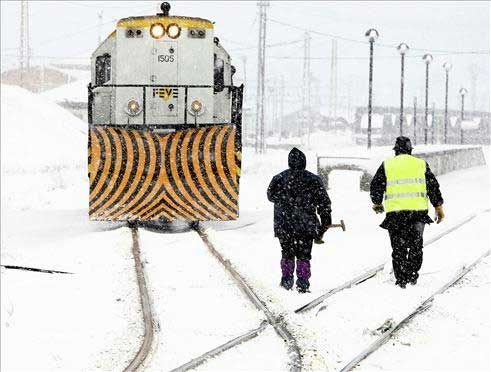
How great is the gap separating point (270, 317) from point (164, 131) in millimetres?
5947

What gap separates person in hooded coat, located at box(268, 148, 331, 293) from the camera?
792 cm

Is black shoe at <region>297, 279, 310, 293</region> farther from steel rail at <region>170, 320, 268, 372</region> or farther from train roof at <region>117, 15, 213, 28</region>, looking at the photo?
train roof at <region>117, 15, 213, 28</region>

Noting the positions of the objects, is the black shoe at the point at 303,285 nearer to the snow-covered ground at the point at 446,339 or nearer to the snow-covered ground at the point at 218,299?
the snow-covered ground at the point at 218,299

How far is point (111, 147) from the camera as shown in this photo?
11453 millimetres

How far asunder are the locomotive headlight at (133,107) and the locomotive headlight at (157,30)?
47.9 inches

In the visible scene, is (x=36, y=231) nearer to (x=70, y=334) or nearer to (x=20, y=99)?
(x=70, y=334)

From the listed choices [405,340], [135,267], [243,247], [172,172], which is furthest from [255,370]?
[172,172]

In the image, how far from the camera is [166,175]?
1166cm

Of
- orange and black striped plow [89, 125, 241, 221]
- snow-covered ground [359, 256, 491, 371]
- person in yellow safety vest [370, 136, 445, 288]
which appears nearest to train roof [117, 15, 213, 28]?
orange and black striped plow [89, 125, 241, 221]

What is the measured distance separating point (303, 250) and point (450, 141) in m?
67.1

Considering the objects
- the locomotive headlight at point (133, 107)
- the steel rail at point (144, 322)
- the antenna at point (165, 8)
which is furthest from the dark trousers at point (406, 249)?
the antenna at point (165, 8)

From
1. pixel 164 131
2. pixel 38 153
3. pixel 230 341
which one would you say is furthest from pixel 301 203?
pixel 38 153

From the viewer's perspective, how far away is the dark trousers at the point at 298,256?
7.87 meters

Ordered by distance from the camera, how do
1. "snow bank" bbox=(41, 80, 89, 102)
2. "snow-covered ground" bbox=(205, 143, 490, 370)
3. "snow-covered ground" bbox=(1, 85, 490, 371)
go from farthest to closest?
"snow bank" bbox=(41, 80, 89, 102), "snow-covered ground" bbox=(205, 143, 490, 370), "snow-covered ground" bbox=(1, 85, 490, 371)
